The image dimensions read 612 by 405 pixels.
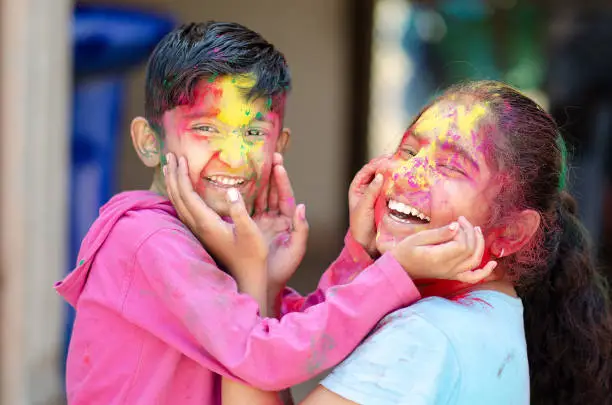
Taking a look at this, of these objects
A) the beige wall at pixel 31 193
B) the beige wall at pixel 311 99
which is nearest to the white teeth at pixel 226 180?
the beige wall at pixel 31 193

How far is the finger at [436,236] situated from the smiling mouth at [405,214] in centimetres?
12

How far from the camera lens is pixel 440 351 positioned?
5.54 feet

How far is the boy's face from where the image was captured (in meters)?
2.01

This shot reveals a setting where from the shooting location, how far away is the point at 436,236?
1750 millimetres

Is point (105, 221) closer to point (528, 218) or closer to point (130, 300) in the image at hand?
point (130, 300)

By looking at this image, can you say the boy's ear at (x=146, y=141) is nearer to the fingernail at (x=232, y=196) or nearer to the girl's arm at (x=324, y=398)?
the fingernail at (x=232, y=196)

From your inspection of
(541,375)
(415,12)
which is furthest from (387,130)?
(541,375)

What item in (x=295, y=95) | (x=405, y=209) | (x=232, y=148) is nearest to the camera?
(x=405, y=209)

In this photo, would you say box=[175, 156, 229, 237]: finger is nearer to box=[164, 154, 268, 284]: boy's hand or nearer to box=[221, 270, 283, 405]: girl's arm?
box=[164, 154, 268, 284]: boy's hand

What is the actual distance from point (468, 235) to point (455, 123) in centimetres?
30

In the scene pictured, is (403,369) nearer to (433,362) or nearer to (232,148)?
(433,362)

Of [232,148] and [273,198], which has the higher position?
[232,148]

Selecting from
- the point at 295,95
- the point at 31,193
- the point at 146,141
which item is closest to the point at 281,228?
the point at 146,141

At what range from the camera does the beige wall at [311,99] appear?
23.8 feet
